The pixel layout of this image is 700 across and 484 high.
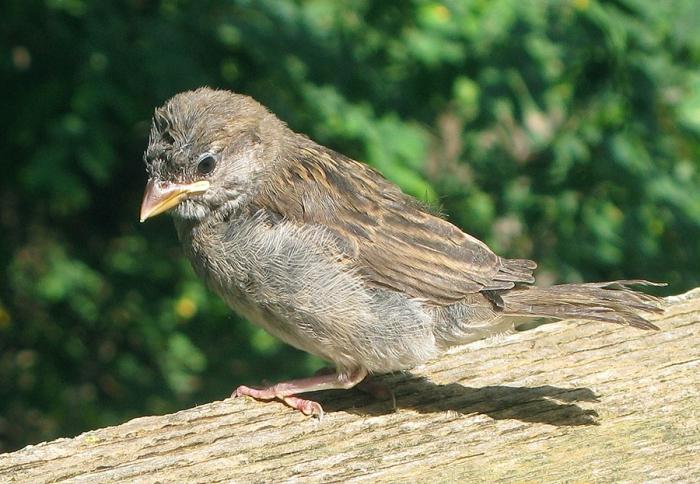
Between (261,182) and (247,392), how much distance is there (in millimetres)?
721

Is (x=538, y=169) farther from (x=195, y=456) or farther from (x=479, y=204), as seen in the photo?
(x=195, y=456)

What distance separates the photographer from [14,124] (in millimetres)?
5582

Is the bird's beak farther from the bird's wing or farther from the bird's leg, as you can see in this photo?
the bird's leg

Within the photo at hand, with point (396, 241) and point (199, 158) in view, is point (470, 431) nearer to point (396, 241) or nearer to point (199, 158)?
point (396, 241)

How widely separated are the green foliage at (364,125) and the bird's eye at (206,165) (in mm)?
1061

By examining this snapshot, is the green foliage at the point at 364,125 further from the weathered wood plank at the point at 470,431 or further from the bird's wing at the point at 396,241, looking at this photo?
the weathered wood plank at the point at 470,431

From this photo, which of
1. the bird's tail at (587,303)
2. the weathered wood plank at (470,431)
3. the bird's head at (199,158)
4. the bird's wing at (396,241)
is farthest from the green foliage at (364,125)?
the weathered wood plank at (470,431)

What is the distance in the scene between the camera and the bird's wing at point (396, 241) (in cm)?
353

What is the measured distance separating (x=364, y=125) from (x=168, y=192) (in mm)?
1507

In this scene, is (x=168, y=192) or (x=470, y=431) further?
(x=168, y=192)

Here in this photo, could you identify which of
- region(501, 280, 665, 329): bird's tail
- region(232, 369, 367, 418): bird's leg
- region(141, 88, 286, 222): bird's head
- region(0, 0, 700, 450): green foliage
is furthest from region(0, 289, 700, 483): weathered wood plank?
region(0, 0, 700, 450): green foliage

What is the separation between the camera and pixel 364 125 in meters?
5.15

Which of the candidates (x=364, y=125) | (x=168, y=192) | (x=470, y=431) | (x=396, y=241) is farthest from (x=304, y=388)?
(x=364, y=125)

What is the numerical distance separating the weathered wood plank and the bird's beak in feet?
2.57
